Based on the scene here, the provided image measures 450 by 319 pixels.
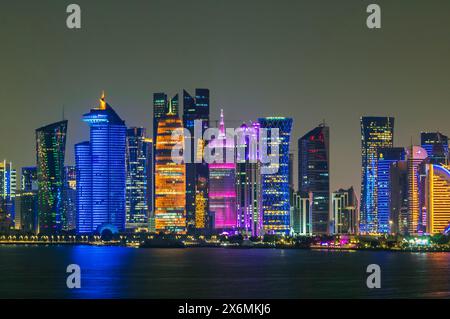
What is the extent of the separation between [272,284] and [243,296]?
53.1ft

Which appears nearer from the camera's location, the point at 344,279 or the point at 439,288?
the point at 439,288

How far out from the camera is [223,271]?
414ft

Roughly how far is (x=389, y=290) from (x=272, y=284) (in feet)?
43.6

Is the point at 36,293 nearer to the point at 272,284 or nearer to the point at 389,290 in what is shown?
the point at 272,284
